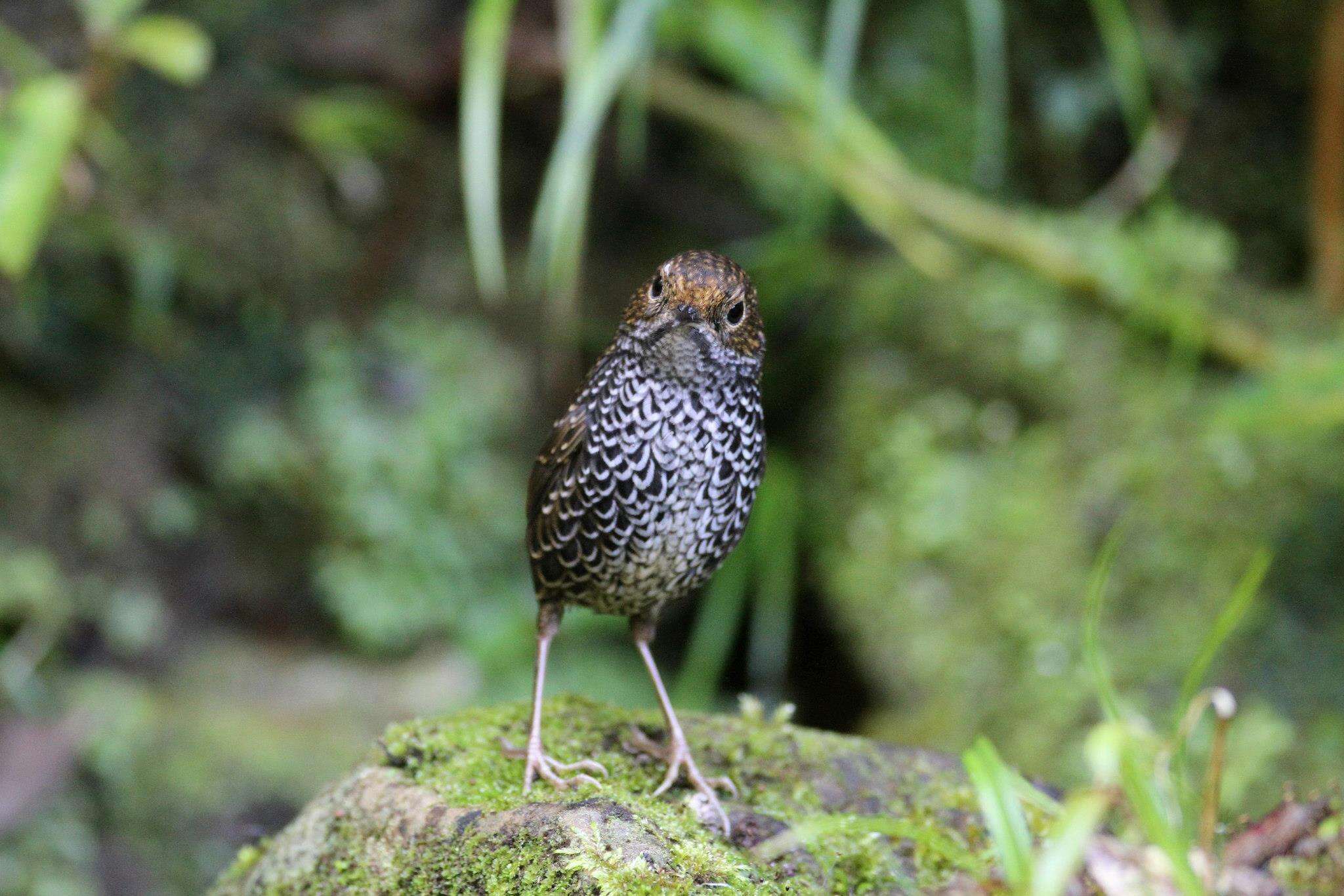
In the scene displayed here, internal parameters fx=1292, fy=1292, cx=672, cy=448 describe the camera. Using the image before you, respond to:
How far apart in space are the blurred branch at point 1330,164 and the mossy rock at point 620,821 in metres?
3.63

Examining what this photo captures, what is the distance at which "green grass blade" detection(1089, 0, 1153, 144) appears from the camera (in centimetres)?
513

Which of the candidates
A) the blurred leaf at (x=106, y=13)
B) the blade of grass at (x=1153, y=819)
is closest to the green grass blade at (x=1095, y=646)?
the blade of grass at (x=1153, y=819)

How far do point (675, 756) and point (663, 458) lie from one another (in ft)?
2.34

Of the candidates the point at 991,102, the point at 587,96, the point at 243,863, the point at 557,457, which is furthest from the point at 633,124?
the point at 243,863

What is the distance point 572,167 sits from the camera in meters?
4.73

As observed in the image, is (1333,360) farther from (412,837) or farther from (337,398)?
(337,398)

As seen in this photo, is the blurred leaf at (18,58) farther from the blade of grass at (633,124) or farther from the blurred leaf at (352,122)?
the blade of grass at (633,124)

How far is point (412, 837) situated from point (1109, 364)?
3903 mm

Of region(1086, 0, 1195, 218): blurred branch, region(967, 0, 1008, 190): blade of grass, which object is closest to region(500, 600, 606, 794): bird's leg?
region(967, 0, 1008, 190): blade of grass

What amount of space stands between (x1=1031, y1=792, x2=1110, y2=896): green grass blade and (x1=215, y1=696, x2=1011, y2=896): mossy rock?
33 centimetres

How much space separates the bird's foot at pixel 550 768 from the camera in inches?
115

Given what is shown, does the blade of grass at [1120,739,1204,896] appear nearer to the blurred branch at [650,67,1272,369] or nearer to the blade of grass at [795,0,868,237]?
the blade of grass at [795,0,868,237]

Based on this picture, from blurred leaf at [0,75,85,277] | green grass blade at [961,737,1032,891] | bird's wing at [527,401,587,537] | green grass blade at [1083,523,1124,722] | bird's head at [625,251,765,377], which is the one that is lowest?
green grass blade at [961,737,1032,891]

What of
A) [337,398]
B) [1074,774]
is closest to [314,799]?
[1074,774]
